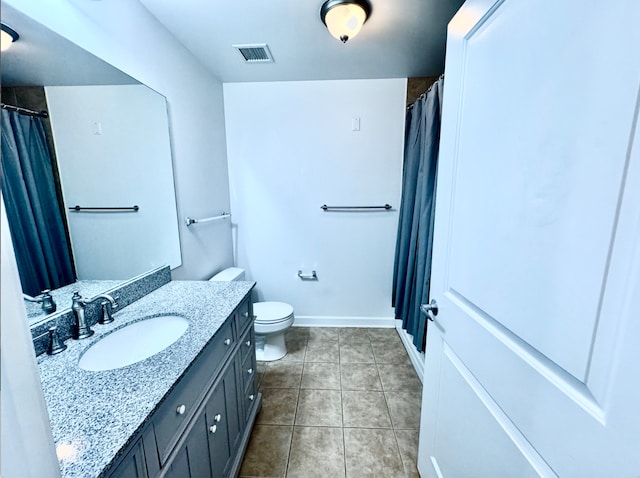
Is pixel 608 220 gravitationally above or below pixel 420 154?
below

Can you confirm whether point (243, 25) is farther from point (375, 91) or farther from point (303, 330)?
point (303, 330)

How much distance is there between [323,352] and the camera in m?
2.33

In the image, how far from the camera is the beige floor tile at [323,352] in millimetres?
2236

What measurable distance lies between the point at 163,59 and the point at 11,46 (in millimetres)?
818

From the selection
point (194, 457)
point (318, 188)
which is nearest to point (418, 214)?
point (318, 188)

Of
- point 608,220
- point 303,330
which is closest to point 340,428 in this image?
point 303,330

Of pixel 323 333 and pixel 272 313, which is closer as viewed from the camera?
pixel 272 313

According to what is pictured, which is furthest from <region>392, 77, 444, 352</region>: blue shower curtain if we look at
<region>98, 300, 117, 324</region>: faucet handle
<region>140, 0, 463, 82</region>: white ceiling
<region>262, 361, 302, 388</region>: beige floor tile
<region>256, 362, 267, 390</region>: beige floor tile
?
<region>98, 300, 117, 324</region>: faucet handle

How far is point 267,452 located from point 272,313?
2.90ft

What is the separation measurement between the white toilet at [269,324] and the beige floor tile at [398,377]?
801mm

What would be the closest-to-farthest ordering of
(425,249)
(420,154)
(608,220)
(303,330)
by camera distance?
1. (608,220)
2. (425,249)
3. (420,154)
4. (303,330)

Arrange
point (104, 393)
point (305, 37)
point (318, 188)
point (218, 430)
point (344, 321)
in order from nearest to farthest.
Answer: point (104, 393)
point (218, 430)
point (305, 37)
point (318, 188)
point (344, 321)

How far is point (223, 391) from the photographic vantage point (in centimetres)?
118

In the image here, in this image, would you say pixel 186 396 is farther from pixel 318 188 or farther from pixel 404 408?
pixel 318 188
